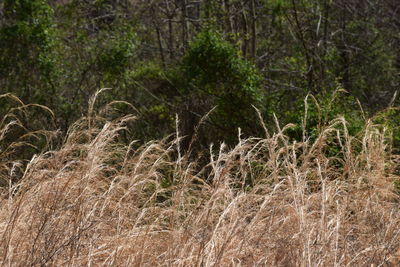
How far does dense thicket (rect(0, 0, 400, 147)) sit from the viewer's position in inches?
392

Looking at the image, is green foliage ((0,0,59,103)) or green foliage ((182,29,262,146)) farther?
green foliage ((0,0,59,103))

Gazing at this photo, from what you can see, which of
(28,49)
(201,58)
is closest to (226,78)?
(201,58)

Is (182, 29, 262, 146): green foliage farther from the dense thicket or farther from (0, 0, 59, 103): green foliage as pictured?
(0, 0, 59, 103): green foliage

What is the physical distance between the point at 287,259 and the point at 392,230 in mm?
679

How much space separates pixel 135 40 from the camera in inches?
443

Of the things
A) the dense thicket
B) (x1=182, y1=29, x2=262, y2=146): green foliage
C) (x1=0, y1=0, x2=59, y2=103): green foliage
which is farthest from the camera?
(x1=0, y1=0, x2=59, y2=103): green foliage

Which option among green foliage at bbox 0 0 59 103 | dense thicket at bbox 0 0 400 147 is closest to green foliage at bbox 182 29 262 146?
dense thicket at bbox 0 0 400 147

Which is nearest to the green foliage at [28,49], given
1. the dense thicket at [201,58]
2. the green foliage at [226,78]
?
the dense thicket at [201,58]

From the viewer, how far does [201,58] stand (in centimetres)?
988

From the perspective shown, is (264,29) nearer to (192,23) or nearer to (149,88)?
(192,23)

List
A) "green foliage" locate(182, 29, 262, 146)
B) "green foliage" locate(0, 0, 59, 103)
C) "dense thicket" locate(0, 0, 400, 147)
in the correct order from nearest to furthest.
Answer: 1. "green foliage" locate(182, 29, 262, 146)
2. "dense thicket" locate(0, 0, 400, 147)
3. "green foliage" locate(0, 0, 59, 103)

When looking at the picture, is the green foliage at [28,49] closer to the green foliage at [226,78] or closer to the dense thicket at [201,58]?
the dense thicket at [201,58]

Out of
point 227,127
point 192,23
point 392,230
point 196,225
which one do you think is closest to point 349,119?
point 227,127

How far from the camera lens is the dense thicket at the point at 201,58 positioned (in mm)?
9953
